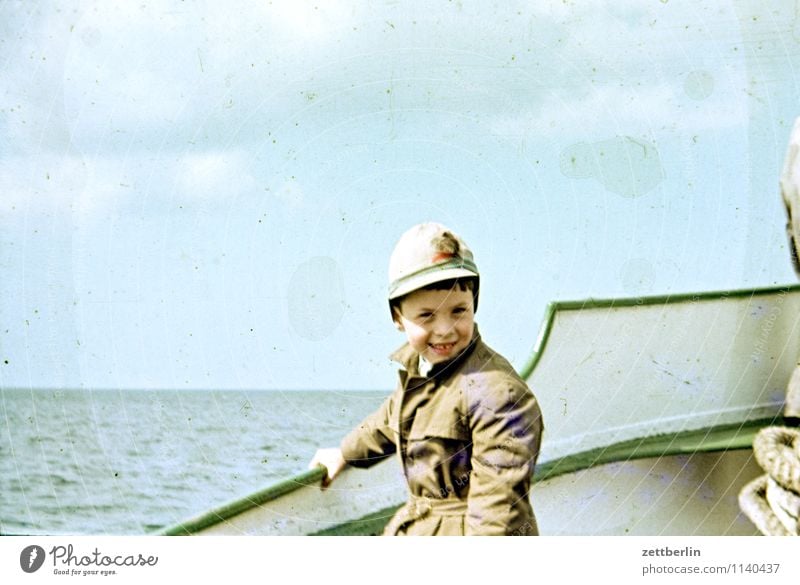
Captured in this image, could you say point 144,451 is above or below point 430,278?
below

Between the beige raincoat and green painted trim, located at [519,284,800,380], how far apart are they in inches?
4.8

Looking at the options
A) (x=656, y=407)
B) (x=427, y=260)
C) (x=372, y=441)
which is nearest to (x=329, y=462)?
(x=372, y=441)

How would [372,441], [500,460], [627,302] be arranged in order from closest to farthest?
[500,460]
[372,441]
[627,302]

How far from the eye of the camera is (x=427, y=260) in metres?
1.88

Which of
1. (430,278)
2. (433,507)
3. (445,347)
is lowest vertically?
(433,507)

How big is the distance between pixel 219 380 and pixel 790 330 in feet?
3.64

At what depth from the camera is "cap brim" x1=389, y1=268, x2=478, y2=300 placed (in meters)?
1.86

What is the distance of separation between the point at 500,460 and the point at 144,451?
0.71 meters

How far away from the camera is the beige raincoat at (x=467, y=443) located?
182cm

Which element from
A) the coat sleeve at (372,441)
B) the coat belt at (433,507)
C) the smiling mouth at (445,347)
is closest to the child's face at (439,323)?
the smiling mouth at (445,347)

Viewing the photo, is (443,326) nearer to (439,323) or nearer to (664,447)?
(439,323)

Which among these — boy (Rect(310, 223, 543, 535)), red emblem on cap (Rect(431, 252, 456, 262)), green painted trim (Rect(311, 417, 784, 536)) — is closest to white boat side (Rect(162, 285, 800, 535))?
green painted trim (Rect(311, 417, 784, 536))

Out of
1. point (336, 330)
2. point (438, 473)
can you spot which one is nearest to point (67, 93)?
point (336, 330)

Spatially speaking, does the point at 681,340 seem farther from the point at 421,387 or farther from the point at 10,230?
the point at 10,230
